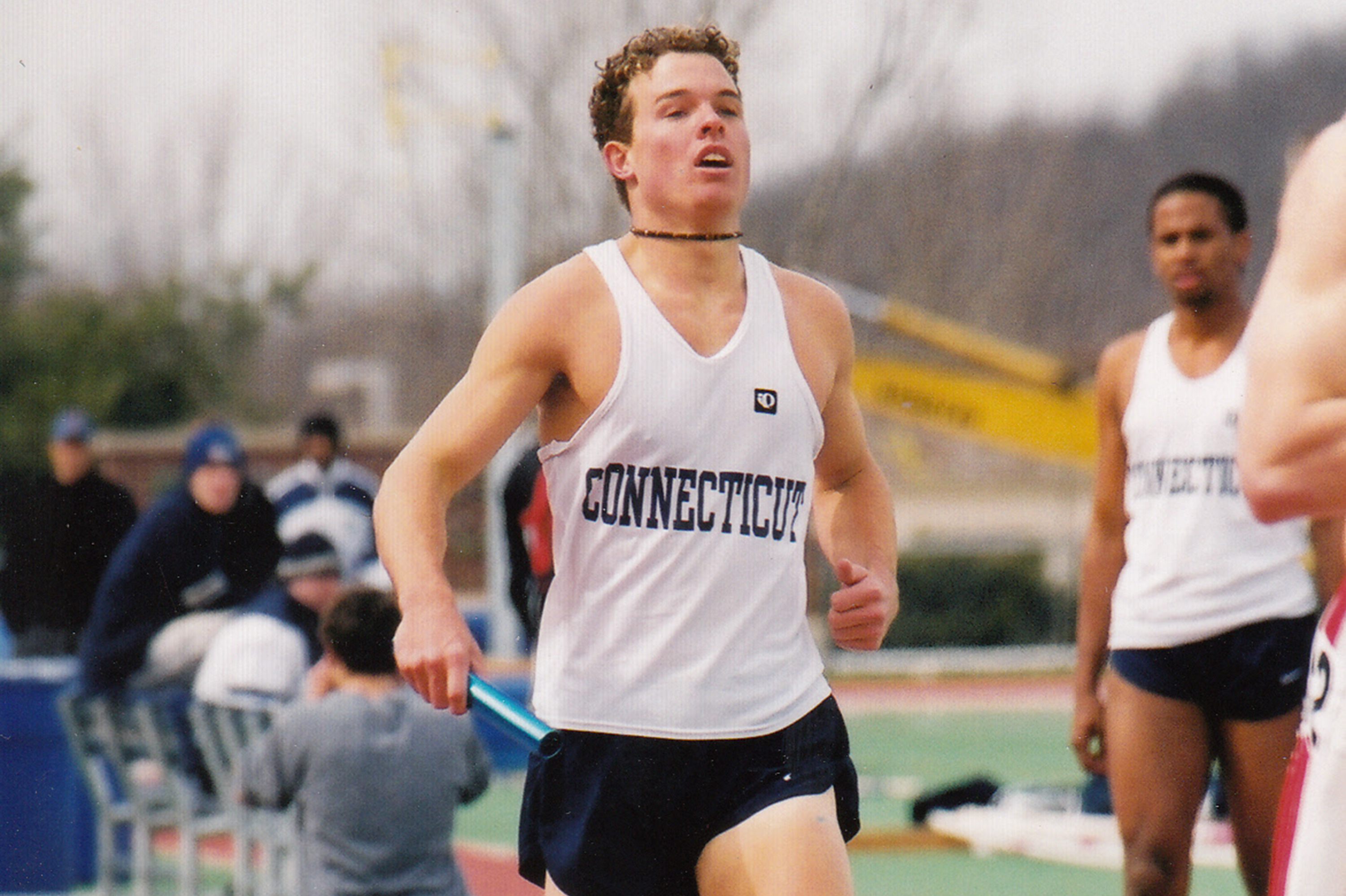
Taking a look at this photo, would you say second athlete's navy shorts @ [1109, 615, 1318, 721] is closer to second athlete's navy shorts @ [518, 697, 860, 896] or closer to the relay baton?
second athlete's navy shorts @ [518, 697, 860, 896]

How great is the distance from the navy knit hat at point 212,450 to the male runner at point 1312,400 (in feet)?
16.5

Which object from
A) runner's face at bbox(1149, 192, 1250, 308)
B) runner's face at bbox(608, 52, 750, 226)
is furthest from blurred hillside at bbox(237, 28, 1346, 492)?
runner's face at bbox(608, 52, 750, 226)

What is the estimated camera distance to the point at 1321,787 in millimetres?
2199

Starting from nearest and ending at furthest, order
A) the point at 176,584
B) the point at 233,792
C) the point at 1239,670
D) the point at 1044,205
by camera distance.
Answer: the point at 1239,670
the point at 233,792
the point at 176,584
the point at 1044,205

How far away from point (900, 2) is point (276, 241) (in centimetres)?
1543

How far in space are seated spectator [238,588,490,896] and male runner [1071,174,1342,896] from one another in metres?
1.68

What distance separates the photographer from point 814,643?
3.16 meters

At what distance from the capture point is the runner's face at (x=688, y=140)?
318 centimetres

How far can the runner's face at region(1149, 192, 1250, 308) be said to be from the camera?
462 centimetres

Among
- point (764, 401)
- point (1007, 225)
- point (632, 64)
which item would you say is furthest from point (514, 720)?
point (1007, 225)

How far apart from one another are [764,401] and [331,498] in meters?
6.32

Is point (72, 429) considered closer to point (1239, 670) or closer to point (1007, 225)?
point (1239, 670)

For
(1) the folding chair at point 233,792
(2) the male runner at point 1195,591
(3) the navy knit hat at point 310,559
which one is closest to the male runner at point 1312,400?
(2) the male runner at point 1195,591

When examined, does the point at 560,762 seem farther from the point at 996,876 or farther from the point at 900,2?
the point at 900,2
